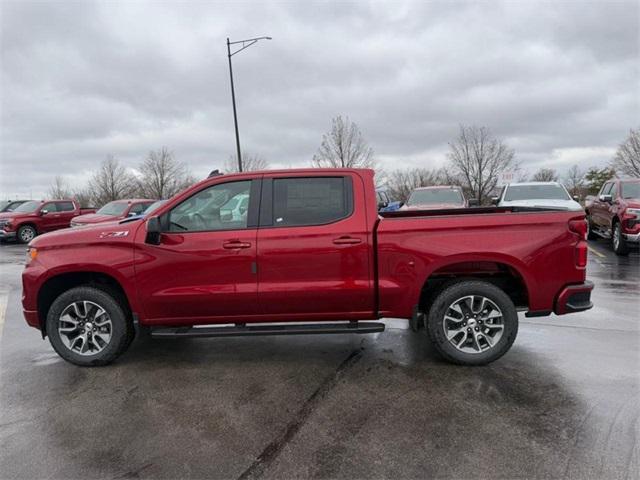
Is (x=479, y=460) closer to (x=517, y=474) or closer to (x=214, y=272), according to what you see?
(x=517, y=474)

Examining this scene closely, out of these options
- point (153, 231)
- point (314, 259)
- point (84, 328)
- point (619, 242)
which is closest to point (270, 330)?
point (314, 259)

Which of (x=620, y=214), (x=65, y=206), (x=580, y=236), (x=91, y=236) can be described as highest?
(x=65, y=206)

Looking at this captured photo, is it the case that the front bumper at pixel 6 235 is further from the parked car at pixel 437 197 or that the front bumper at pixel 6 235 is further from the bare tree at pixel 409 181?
the bare tree at pixel 409 181

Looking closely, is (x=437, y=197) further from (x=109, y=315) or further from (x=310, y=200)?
(x=109, y=315)

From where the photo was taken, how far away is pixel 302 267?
A: 13.8 feet

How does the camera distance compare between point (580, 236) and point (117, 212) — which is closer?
point (580, 236)

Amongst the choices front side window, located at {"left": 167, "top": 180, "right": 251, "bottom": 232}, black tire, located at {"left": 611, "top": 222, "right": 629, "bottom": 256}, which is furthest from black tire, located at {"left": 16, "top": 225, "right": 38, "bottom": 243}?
black tire, located at {"left": 611, "top": 222, "right": 629, "bottom": 256}

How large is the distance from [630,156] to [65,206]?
4570cm

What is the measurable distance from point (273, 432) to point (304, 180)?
2.30 metres

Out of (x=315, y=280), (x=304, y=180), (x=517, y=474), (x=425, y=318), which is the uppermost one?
(x=304, y=180)

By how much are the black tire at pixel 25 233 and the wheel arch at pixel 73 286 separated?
1595cm

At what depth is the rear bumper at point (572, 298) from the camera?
424cm

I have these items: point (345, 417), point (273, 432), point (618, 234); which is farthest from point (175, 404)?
point (618, 234)

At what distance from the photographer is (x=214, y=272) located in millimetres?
4258
